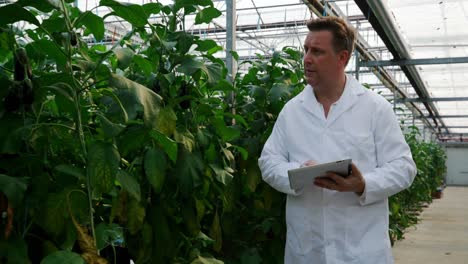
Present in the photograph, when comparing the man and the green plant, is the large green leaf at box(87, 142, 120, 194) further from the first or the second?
the man

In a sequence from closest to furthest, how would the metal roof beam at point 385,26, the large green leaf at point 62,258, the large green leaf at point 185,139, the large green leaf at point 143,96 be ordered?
the large green leaf at point 62,258
the large green leaf at point 143,96
the large green leaf at point 185,139
the metal roof beam at point 385,26

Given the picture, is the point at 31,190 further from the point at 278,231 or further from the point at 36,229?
the point at 278,231

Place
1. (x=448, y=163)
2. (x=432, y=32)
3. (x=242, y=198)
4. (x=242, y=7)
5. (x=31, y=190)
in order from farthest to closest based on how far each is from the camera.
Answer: (x=448, y=163) < (x=242, y=7) < (x=432, y=32) < (x=242, y=198) < (x=31, y=190)

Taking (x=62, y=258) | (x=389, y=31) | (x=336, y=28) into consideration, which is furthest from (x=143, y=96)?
(x=389, y=31)

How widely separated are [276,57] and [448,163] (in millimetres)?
28816

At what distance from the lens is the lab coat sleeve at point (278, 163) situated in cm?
240

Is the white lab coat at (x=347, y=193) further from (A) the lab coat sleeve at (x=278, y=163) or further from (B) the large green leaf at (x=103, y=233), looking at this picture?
(B) the large green leaf at (x=103, y=233)

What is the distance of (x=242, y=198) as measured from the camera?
369 cm

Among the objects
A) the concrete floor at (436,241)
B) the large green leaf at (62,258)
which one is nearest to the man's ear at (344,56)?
the large green leaf at (62,258)

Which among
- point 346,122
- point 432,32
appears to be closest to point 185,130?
point 346,122

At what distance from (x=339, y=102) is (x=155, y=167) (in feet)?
2.63

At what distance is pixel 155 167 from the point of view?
2.12m

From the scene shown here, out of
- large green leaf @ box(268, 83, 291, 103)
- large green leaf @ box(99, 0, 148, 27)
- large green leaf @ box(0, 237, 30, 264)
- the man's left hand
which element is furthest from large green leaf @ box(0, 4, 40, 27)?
large green leaf @ box(268, 83, 291, 103)

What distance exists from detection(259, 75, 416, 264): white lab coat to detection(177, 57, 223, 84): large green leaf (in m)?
0.40
